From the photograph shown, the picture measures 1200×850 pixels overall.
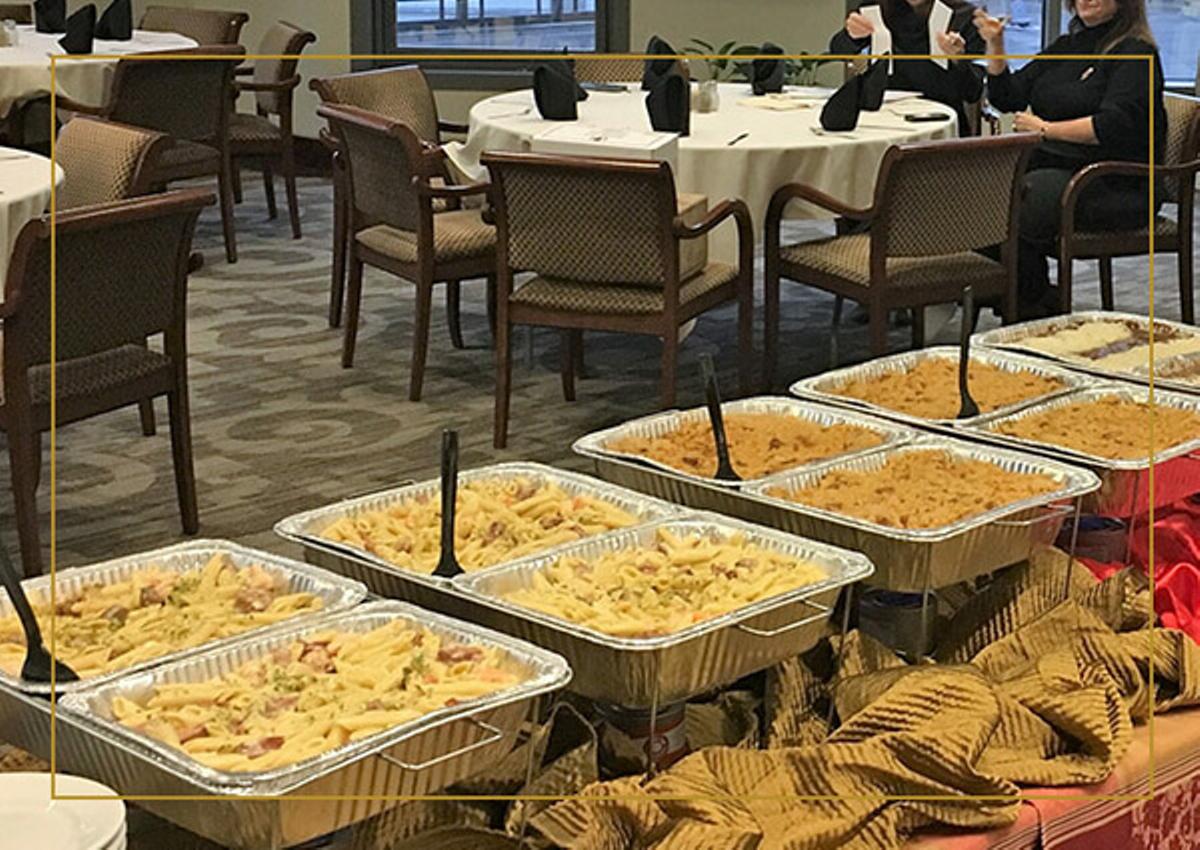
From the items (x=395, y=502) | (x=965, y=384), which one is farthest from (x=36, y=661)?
(x=965, y=384)

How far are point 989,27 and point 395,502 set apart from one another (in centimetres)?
425

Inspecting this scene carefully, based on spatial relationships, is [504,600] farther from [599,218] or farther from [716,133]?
[716,133]

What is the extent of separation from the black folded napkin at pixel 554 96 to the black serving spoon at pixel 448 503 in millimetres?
3977

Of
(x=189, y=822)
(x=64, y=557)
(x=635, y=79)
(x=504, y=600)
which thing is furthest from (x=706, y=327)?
(x=189, y=822)

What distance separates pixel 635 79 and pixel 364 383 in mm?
2553

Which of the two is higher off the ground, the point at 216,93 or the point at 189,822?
the point at 216,93

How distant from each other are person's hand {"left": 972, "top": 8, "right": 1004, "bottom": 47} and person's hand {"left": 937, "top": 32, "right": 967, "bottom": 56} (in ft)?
0.61

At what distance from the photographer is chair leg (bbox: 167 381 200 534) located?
4.07 meters

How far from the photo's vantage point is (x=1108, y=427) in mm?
2525

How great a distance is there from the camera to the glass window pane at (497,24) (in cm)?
924

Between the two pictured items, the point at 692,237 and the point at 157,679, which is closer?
the point at 157,679

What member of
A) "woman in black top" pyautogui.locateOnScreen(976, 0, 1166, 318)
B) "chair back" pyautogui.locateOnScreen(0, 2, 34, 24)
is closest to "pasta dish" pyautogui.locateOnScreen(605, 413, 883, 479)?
"woman in black top" pyautogui.locateOnScreen(976, 0, 1166, 318)

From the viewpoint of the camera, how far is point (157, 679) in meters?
1.68

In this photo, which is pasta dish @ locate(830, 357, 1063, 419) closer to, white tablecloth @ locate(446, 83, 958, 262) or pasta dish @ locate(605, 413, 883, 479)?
pasta dish @ locate(605, 413, 883, 479)
